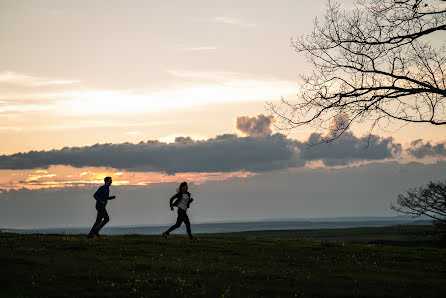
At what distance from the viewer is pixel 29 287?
15.4m

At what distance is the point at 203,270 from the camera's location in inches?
743

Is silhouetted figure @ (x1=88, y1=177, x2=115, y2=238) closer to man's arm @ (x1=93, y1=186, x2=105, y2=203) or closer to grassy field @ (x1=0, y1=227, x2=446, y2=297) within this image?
man's arm @ (x1=93, y1=186, x2=105, y2=203)

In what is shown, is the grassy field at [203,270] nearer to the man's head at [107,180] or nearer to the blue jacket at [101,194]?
the blue jacket at [101,194]

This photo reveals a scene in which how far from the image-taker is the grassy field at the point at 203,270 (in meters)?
15.8

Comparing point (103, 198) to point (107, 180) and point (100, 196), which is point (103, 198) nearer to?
point (100, 196)

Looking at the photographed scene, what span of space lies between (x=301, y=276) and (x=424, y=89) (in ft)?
31.6

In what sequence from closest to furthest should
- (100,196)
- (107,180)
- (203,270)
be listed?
(203,270)
(107,180)
(100,196)

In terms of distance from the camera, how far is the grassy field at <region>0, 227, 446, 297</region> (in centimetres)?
1575

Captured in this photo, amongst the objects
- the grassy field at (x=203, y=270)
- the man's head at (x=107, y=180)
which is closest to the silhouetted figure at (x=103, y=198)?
the man's head at (x=107, y=180)

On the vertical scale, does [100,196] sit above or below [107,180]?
below

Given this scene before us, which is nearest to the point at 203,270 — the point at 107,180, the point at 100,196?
the point at 107,180

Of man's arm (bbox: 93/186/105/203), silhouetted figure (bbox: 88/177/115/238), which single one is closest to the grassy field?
silhouetted figure (bbox: 88/177/115/238)

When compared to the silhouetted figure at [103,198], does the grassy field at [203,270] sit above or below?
below

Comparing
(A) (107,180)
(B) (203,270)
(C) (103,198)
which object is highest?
(A) (107,180)
